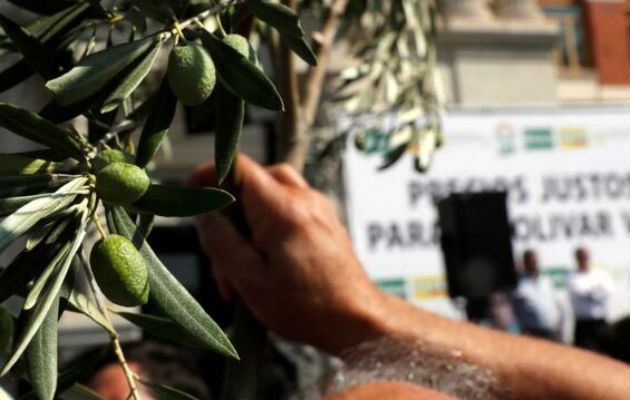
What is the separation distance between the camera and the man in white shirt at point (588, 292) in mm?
6059

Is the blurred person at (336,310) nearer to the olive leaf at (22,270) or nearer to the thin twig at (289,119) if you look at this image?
the thin twig at (289,119)

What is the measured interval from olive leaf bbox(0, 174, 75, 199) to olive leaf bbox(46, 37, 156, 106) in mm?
37

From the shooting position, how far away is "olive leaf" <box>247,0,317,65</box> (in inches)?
22.1

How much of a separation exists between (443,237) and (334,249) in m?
2.93

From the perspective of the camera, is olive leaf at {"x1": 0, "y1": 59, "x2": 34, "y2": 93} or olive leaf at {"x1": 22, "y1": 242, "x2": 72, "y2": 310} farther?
olive leaf at {"x1": 0, "y1": 59, "x2": 34, "y2": 93}

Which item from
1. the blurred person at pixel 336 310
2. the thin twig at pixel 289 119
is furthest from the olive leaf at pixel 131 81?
the thin twig at pixel 289 119

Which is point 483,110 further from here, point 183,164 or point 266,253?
point 266,253

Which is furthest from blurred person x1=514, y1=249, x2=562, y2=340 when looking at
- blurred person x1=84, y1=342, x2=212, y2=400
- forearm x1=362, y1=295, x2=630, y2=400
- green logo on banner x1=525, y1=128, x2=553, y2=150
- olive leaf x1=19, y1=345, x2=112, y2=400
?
olive leaf x1=19, y1=345, x2=112, y2=400

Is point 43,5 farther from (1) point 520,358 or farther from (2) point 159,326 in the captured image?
(1) point 520,358

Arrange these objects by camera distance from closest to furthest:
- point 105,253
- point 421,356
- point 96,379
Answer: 1. point 105,253
2. point 421,356
3. point 96,379

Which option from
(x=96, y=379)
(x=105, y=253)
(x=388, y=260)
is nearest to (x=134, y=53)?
(x=105, y=253)

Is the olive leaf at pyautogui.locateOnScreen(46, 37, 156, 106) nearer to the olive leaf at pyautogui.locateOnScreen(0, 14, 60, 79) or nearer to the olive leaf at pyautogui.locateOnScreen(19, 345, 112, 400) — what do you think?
the olive leaf at pyautogui.locateOnScreen(0, 14, 60, 79)

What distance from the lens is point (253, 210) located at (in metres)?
1.04

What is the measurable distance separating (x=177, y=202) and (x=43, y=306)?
8 centimetres
